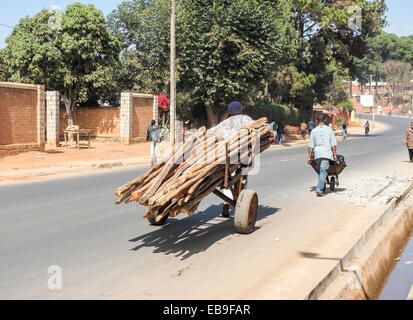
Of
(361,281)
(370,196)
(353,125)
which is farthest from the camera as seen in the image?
(353,125)

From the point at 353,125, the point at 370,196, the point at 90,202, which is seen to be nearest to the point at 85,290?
the point at 90,202

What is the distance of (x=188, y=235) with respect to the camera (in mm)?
6988

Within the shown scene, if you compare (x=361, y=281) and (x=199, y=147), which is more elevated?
(x=199, y=147)

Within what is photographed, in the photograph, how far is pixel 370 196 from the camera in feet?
34.9

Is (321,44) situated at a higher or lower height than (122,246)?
higher

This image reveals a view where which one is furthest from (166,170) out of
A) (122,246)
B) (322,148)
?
(322,148)

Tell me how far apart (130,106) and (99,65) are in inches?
121

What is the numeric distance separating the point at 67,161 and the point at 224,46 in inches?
517

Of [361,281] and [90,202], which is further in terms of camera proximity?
[90,202]

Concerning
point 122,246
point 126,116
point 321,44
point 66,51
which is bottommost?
point 122,246

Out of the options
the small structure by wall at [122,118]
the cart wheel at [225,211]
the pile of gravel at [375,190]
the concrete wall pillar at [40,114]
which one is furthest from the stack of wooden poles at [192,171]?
the small structure by wall at [122,118]

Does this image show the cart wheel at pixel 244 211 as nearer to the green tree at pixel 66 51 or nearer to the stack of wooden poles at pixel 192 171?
the stack of wooden poles at pixel 192 171

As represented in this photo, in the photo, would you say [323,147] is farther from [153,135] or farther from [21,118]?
[21,118]
